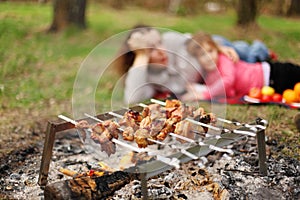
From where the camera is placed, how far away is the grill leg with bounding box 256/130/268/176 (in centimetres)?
361

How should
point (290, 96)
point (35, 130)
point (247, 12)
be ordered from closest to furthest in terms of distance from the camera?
point (35, 130)
point (290, 96)
point (247, 12)

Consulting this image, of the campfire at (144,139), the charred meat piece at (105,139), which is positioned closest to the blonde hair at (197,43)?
the campfire at (144,139)

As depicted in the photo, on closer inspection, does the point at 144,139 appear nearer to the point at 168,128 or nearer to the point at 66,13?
the point at 168,128

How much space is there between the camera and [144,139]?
10.5ft

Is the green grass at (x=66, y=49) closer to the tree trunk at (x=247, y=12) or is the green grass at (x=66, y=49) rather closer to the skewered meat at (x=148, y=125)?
the tree trunk at (x=247, y=12)

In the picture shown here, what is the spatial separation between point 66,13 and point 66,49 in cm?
86

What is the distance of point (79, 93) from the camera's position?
11.6 ft

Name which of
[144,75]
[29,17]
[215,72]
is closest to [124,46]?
[144,75]

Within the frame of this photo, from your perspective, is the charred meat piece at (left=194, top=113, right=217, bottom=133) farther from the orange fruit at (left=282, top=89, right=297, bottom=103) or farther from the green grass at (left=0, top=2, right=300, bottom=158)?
the orange fruit at (left=282, top=89, right=297, bottom=103)

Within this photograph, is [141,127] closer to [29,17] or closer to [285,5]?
[29,17]

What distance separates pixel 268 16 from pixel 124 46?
8912 millimetres

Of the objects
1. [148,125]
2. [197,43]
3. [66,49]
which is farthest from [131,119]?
[66,49]

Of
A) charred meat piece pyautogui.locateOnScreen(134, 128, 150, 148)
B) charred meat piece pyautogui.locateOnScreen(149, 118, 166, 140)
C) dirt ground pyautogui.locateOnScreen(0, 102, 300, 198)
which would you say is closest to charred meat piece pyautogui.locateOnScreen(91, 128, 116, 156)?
charred meat piece pyautogui.locateOnScreen(134, 128, 150, 148)

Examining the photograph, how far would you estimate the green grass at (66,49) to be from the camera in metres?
5.67
